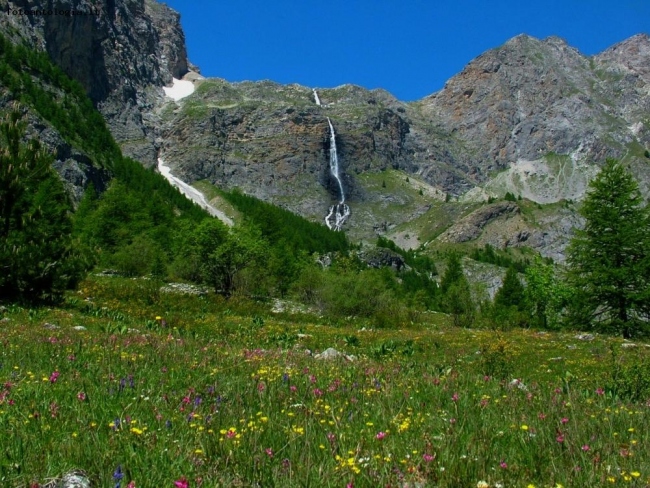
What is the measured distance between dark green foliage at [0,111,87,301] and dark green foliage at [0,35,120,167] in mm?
119396

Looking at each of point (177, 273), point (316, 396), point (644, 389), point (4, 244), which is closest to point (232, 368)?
point (316, 396)

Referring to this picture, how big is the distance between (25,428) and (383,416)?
3.12m

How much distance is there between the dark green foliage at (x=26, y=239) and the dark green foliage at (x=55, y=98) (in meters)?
119

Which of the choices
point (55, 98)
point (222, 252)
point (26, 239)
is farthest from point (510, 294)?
point (55, 98)

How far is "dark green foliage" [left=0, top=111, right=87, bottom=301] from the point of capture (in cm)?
1950

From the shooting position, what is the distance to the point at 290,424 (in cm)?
482

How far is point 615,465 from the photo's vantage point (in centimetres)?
385

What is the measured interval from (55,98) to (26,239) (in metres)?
145

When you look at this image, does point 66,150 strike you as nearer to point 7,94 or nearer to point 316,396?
point 7,94

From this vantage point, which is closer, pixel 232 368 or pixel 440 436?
pixel 440 436

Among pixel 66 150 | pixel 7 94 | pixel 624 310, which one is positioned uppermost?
pixel 7 94

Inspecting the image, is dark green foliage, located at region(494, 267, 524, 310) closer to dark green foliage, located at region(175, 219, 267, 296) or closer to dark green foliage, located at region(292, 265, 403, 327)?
dark green foliage, located at region(292, 265, 403, 327)

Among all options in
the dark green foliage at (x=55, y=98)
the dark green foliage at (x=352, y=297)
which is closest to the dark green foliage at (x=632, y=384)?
the dark green foliage at (x=352, y=297)

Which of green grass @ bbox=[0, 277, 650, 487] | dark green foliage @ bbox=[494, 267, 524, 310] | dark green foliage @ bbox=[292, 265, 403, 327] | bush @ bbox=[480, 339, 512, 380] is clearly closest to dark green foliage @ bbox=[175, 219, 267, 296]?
dark green foliage @ bbox=[292, 265, 403, 327]
